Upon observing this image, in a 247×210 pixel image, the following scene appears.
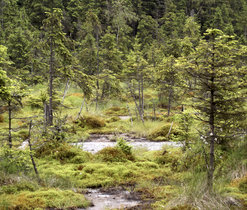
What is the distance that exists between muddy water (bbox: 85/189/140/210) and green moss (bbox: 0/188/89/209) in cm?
32

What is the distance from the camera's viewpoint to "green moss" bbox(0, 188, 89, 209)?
17.3 feet

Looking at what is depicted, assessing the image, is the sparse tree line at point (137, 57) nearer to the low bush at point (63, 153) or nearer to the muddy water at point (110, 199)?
the low bush at point (63, 153)

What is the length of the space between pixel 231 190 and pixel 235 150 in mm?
2042

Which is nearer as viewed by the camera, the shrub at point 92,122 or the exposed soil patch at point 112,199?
the exposed soil patch at point 112,199

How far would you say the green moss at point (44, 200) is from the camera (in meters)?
5.27

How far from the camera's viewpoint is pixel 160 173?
27.1ft

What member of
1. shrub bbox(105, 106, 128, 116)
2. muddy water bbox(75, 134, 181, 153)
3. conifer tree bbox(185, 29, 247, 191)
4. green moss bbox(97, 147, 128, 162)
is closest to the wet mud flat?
conifer tree bbox(185, 29, 247, 191)

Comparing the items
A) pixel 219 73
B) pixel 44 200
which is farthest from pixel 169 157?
pixel 44 200

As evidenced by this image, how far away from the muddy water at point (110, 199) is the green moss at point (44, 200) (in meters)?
0.32

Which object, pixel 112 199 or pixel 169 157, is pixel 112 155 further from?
pixel 112 199

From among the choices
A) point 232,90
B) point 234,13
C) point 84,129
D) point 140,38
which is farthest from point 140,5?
point 232,90

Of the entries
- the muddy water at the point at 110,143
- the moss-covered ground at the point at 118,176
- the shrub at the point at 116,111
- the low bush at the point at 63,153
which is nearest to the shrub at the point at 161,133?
the muddy water at the point at 110,143

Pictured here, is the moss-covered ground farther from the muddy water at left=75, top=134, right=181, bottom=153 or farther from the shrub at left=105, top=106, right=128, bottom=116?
the shrub at left=105, top=106, right=128, bottom=116

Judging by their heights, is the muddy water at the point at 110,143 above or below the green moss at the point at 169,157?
below
